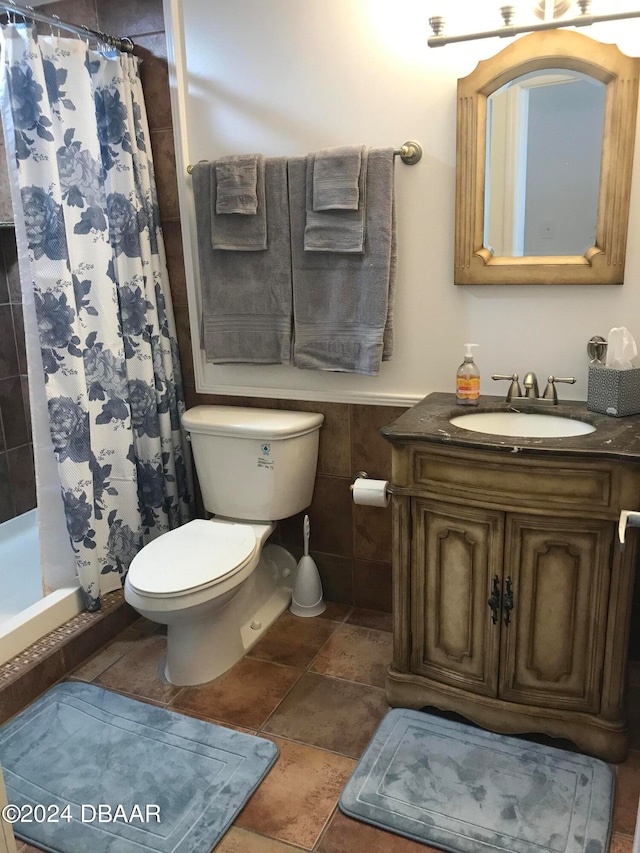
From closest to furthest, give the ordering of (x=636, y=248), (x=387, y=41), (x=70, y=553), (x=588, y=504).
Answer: (x=588, y=504) → (x=636, y=248) → (x=387, y=41) → (x=70, y=553)

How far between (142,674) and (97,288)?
1.28m

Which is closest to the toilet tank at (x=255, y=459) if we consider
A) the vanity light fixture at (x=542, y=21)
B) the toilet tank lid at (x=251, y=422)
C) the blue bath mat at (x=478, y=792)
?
Answer: the toilet tank lid at (x=251, y=422)

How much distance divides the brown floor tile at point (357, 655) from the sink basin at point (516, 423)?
33.3 inches

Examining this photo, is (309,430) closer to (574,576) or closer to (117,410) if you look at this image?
(117,410)

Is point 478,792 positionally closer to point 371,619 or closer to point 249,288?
point 371,619

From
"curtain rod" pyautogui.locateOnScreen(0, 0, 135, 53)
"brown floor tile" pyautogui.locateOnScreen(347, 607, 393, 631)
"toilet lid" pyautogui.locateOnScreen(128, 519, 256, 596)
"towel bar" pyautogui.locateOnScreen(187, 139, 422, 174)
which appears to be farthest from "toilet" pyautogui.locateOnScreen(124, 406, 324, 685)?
"curtain rod" pyautogui.locateOnScreen(0, 0, 135, 53)

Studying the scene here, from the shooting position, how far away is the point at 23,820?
1.63 meters

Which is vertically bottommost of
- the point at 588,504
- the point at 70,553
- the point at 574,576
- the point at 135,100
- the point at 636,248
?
the point at 70,553

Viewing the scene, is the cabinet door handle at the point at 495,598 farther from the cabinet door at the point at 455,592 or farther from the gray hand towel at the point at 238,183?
the gray hand towel at the point at 238,183

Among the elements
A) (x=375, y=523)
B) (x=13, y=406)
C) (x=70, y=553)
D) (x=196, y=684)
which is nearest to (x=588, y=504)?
(x=375, y=523)

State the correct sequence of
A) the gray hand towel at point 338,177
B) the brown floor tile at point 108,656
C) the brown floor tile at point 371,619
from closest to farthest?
the gray hand towel at point 338,177
the brown floor tile at point 108,656
the brown floor tile at point 371,619

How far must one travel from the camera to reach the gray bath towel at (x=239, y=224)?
7.33 ft

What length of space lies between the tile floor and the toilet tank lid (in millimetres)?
730

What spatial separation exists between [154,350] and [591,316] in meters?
A: 1.50
